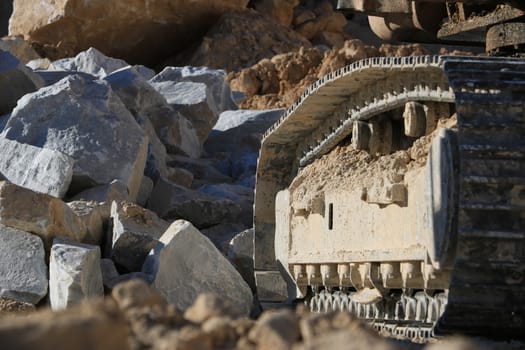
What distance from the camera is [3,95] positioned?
11938 millimetres

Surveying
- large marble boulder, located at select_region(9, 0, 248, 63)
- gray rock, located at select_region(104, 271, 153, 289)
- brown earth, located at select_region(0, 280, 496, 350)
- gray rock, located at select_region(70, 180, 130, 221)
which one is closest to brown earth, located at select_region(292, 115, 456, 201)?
gray rock, located at select_region(104, 271, 153, 289)

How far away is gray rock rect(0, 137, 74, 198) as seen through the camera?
968 cm

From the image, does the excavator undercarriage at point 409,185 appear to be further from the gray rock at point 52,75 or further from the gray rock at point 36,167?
the gray rock at point 52,75

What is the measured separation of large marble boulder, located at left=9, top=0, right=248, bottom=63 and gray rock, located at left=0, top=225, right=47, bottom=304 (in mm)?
10619

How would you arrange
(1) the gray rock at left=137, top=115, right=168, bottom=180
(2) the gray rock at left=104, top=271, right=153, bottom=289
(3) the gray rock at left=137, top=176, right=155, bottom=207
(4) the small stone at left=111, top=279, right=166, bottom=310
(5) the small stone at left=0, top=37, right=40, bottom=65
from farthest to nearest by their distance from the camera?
1. (5) the small stone at left=0, top=37, right=40, bottom=65
2. (1) the gray rock at left=137, top=115, right=168, bottom=180
3. (3) the gray rock at left=137, top=176, right=155, bottom=207
4. (2) the gray rock at left=104, top=271, right=153, bottom=289
5. (4) the small stone at left=111, top=279, right=166, bottom=310

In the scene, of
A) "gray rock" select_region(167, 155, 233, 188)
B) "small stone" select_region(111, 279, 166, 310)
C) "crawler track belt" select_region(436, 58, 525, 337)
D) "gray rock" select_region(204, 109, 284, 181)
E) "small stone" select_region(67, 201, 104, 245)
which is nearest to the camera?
"small stone" select_region(111, 279, 166, 310)

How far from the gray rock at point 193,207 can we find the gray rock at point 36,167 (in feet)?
4.00

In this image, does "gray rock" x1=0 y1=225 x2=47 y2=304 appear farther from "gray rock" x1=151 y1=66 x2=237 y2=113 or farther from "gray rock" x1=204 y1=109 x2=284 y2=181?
"gray rock" x1=151 y1=66 x2=237 y2=113

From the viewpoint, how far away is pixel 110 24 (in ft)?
61.4

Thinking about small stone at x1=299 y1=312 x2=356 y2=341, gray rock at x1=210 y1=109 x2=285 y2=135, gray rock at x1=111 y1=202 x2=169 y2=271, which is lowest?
gray rock at x1=111 y1=202 x2=169 y2=271

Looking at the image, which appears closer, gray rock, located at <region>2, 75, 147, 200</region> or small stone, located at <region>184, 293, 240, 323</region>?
small stone, located at <region>184, 293, 240, 323</region>

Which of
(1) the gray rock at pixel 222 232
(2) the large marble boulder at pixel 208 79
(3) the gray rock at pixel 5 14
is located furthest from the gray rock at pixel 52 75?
(3) the gray rock at pixel 5 14

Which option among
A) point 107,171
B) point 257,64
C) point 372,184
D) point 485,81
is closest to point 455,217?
point 485,81

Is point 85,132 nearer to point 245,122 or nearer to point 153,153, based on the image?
point 153,153
